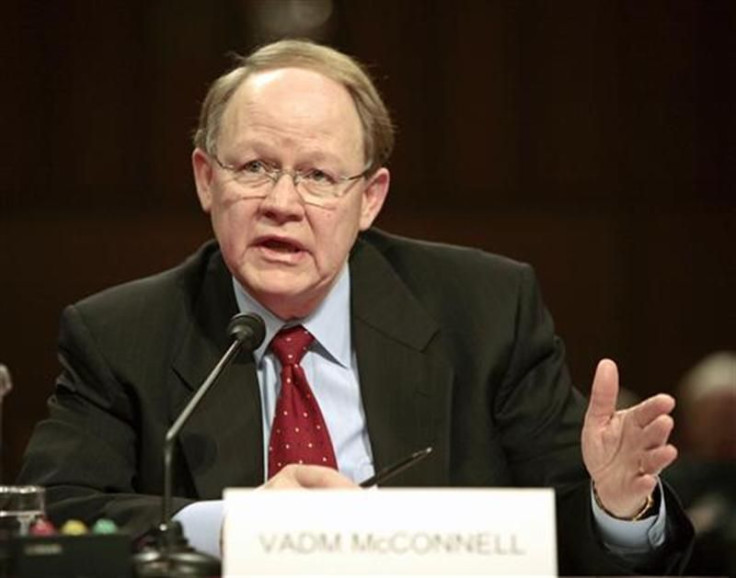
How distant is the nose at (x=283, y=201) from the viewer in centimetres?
304

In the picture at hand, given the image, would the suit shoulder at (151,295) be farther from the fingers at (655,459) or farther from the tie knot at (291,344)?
the fingers at (655,459)

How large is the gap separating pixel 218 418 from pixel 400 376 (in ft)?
1.26

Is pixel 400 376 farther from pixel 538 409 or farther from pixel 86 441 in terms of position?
pixel 86 441

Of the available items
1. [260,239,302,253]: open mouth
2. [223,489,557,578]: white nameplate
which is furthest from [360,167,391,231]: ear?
[223,489,557,578]: white nameplate

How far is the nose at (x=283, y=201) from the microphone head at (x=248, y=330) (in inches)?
14.1

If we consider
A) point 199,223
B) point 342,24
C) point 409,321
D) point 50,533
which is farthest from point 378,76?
point 50,533

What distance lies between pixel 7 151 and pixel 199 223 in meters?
0.80

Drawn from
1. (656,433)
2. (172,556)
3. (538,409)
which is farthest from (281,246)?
(172,556)

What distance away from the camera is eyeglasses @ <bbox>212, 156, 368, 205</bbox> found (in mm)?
3074

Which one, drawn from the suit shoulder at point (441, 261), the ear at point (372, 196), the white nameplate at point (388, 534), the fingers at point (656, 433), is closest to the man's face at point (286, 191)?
the ear at point (372, 196)

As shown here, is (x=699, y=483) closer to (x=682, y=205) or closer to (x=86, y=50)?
(x=682, y=205)

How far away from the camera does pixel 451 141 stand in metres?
6.29

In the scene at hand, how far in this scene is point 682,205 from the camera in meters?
6.30

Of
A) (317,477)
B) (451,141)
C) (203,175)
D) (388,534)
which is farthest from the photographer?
(451,141)
